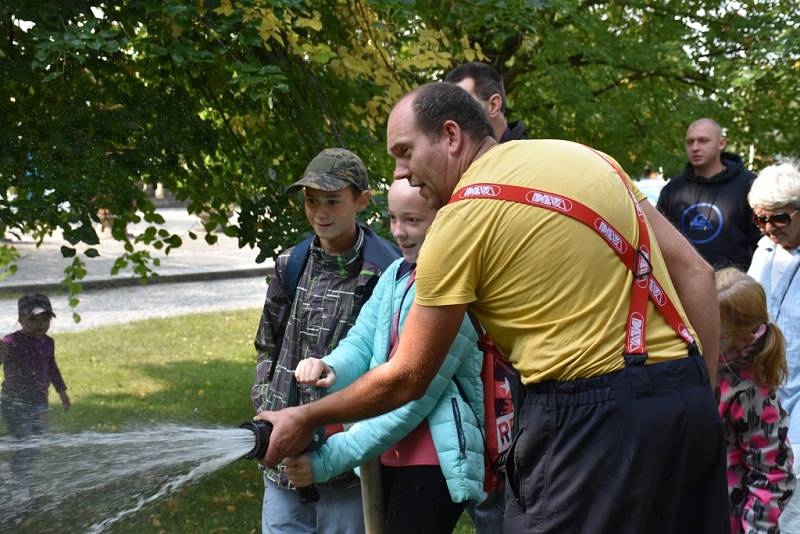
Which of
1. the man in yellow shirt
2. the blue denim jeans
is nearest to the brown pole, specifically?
the blue denim jeans

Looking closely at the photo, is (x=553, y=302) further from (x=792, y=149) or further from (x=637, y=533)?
(x=792, y=149)

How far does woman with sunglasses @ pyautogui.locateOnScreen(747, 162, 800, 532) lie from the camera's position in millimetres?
4746

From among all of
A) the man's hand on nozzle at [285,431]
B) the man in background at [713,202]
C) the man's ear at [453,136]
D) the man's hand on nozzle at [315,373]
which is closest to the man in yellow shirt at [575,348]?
the man's ear at [453,136]

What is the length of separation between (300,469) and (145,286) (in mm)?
15066

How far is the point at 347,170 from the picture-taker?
410 cm

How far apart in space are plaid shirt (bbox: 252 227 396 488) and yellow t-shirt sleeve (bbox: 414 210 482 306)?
4.74 feet

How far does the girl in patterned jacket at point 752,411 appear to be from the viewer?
342 centimetres

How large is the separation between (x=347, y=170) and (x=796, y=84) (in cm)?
701

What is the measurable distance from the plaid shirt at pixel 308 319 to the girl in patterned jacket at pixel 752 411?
1384mm

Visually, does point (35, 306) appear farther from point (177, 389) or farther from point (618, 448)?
point (618, 448)

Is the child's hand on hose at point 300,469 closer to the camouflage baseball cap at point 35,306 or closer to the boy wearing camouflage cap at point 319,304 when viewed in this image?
the boy wearing camouflage cap at point 319,304

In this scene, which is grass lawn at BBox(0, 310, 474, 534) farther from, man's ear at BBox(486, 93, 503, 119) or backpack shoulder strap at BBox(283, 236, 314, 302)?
man's ear at BBox(486, 93, 503, 119)

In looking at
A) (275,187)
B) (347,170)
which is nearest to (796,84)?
(275,187)

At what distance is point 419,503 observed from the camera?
3305 mm
